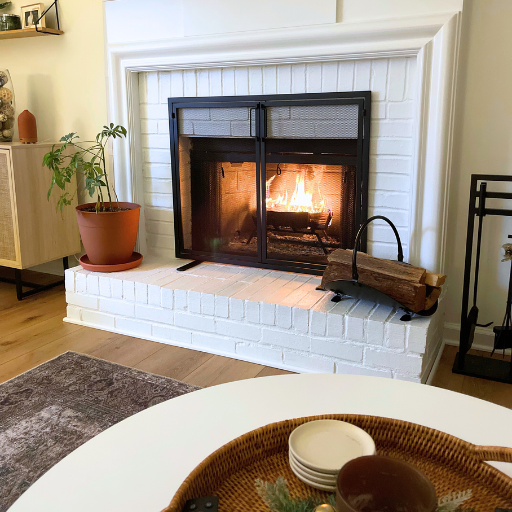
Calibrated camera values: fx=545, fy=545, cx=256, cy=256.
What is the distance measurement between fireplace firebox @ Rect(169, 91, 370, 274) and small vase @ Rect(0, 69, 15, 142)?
3.39 feet

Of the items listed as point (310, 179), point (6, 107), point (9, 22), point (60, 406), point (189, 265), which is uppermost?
point (9, 22)

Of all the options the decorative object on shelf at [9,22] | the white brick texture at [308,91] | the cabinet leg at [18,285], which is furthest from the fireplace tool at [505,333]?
the decorative object on shelf at [9,22]

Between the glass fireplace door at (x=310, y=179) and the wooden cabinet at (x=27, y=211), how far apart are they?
130cm

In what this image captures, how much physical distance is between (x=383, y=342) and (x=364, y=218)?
0.64 meters

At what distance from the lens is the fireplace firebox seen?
8.05ft

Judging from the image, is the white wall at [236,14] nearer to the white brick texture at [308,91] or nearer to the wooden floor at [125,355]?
the white brick texture at [308,91]

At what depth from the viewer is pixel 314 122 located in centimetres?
247

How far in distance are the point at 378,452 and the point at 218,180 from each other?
218 cm

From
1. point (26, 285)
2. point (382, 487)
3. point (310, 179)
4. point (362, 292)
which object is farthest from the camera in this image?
point (26, 285)

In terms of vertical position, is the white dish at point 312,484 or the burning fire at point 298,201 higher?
the burning fire at point 298,201

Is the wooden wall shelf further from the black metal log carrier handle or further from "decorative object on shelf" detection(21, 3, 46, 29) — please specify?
the black metal log carrier handle

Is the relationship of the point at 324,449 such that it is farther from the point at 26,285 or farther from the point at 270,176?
the point at 26,285

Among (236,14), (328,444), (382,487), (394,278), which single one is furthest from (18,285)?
(382,487)

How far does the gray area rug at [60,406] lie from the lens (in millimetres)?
1654
